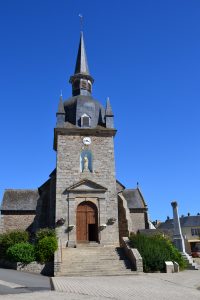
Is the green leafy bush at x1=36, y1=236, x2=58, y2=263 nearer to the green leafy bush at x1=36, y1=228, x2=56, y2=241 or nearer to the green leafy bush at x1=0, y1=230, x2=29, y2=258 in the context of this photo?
the green leafy bush at x1=36, y1=228, x2=56, y2=241

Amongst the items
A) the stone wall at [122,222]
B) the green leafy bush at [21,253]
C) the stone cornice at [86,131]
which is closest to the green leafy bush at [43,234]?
the green leafy bush at [21,253]

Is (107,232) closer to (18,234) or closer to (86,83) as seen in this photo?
(18,234)

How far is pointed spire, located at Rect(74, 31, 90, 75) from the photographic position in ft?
93.6

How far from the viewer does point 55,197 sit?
22281 mm

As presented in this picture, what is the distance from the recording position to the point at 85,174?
2278 cm

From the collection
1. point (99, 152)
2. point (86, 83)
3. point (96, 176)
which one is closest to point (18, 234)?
point (96, 176)

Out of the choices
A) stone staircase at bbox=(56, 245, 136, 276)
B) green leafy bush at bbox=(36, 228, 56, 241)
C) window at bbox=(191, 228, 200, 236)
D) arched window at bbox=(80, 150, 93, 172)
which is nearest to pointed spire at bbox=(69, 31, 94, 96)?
arched window at bbox=(80, 150, 93, 172)

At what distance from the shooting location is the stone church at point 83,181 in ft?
70.3

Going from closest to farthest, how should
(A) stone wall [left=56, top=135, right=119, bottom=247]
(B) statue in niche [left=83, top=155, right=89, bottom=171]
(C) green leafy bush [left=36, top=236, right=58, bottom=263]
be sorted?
(C) green leafy bush [left=36, top=236, right=58, bottom=263] → (A) stone wall [left=56, top=135, right=119, bottom=247] → (B) statue in niche [left=83, top=155, right=89, bottom=171]

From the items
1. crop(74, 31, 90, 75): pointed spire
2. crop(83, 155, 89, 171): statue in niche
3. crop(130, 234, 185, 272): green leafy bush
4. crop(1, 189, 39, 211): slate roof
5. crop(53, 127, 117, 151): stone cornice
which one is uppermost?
crop(74, 31, 90, 75): pointed spire

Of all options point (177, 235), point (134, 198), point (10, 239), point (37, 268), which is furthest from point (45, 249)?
point (134, 198)

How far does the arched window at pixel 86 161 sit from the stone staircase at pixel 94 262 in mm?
5599

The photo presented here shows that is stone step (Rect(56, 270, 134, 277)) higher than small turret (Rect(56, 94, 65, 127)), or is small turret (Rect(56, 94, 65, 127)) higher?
small turret (Rect(56, 94, 65, 127))

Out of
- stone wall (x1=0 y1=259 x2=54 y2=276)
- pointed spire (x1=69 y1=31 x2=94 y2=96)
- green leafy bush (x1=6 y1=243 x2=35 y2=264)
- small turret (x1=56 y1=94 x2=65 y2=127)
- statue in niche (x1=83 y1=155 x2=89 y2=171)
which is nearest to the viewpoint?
stone wall (x1=0 y1=259 x2=54 y2=276)
